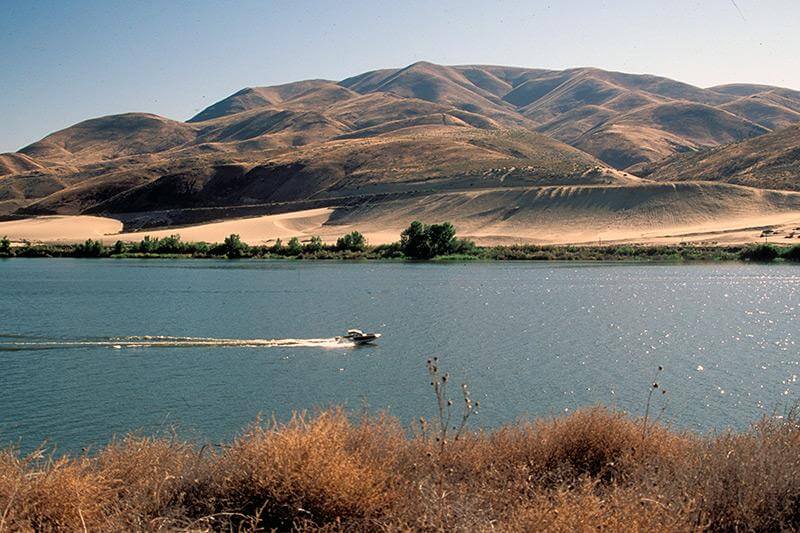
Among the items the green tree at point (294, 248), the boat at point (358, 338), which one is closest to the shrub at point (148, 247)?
the green tree at point (294, 248)

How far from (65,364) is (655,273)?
48.6 m

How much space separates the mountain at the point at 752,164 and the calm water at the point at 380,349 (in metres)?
58.4

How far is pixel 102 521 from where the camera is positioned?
30.2 feet

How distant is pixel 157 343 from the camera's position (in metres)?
31.2

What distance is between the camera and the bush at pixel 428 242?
270ft

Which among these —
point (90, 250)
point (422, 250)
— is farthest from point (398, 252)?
point (90, 250)

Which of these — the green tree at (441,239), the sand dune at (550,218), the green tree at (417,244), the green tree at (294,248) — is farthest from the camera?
the sand dune at (550,218)

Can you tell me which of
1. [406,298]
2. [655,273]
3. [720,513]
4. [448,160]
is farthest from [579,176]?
[720,513]

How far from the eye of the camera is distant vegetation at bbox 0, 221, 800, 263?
3041 inches

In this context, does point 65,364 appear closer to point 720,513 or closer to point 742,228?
point 720,513

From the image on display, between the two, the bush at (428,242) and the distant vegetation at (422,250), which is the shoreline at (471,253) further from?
the bush at (428,242)

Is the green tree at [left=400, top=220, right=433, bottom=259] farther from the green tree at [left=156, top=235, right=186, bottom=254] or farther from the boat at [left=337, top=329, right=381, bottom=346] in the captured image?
the boat at [left=337, top=329, right=381, bottom=346]

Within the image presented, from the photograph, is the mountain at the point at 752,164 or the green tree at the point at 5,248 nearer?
the green tree at the point at 5,248

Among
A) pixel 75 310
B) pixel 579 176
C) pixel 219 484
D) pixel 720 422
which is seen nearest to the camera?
pixel 219 484
